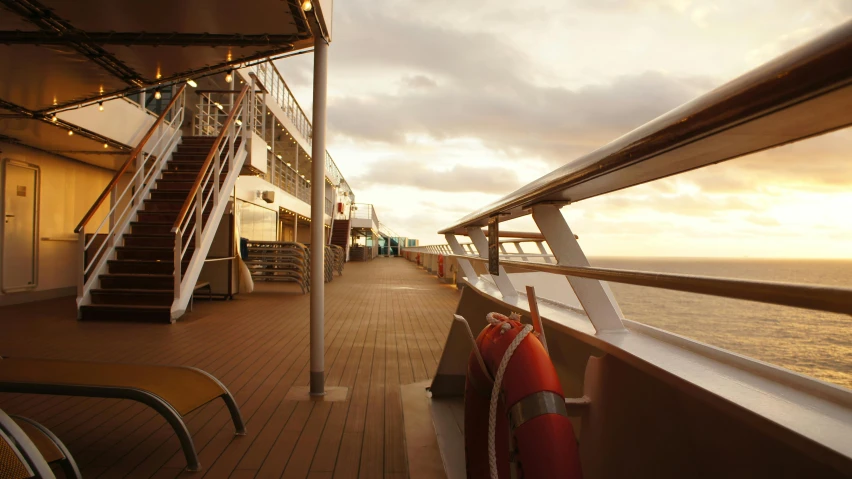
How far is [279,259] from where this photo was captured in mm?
10773

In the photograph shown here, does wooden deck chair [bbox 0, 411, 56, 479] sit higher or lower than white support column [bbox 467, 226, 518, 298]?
lower

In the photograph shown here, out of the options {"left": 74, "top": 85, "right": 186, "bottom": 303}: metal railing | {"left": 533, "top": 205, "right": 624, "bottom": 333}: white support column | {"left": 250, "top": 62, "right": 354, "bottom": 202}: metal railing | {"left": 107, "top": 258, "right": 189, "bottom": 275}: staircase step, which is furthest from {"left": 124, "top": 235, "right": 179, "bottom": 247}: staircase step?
{"left": 533, "top": 205, "right": 624, "bottom": 333}: white support column

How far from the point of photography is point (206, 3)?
11.6ft

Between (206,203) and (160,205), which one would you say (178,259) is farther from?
(160,205)

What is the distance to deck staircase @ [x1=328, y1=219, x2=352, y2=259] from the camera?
2783 cm

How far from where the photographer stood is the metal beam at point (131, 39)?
162 inches

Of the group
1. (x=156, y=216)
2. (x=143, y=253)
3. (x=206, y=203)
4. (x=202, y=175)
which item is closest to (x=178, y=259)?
(x=202, y=175)

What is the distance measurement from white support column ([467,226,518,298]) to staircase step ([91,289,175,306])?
200 inches

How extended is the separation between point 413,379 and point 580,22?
251 centimetres

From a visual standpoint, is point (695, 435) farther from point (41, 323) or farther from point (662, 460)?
point (41, 323)

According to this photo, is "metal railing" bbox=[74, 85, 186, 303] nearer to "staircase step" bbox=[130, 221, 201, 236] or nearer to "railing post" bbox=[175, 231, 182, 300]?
"staircase step" bbox=[130, 221, 201, 236]

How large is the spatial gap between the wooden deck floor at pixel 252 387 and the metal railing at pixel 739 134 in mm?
1655

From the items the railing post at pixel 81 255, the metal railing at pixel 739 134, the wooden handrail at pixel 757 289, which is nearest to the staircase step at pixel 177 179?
the railing post at pixel 81 255

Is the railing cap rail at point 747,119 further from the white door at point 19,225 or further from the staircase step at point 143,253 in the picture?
the white door at point 19,225
